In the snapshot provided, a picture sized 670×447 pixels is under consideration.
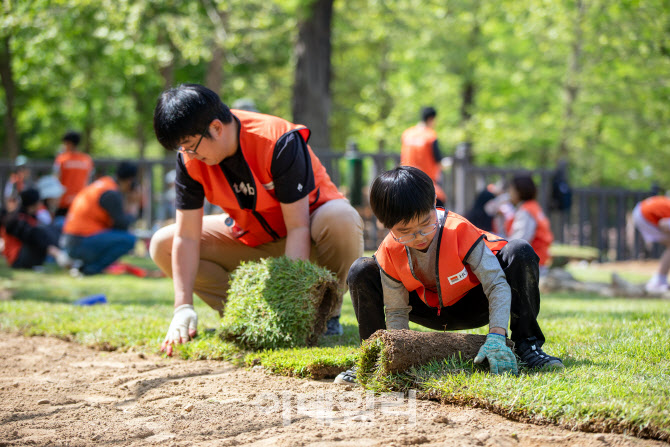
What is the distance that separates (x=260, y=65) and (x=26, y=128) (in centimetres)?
1224

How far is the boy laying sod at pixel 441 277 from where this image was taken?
286 centimetres

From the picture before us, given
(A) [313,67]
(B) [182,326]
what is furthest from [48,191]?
(B) [182,326]

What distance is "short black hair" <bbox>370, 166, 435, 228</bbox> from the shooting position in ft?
Result: 9.18

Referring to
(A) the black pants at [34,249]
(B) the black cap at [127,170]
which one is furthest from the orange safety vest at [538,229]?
(A) the black pants at [34,249]

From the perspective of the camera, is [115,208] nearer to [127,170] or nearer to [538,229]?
[127,170]

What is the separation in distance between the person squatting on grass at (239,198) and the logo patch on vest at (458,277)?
1002 millimetres

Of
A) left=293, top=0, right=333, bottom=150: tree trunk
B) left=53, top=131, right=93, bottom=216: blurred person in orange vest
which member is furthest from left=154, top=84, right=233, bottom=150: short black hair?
left=293, top=0, right=333, bottom=150: tree trunk

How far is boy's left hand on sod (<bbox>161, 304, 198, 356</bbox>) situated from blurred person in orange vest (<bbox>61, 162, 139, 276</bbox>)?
16.5 feet

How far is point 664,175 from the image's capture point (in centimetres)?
1947

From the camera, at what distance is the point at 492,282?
293 centimetres

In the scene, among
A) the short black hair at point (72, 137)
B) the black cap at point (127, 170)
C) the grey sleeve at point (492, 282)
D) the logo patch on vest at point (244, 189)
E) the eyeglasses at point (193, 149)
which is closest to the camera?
the grey sleeve at point (492, 282)

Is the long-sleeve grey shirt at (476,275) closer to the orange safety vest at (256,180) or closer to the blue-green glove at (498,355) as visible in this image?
the blue-green glove at (498,355)

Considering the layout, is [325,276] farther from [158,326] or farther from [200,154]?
[158,326]

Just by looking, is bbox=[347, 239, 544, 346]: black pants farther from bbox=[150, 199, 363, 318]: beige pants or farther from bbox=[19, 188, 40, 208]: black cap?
bbox=[19, 188, 40, 208]: black cap
